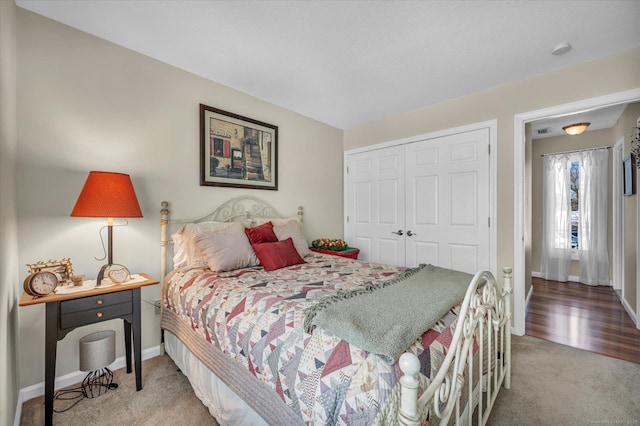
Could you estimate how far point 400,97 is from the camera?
3213 mm

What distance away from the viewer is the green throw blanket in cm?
101

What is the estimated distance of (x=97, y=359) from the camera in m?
1.85

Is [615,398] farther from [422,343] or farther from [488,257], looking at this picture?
[422,343]

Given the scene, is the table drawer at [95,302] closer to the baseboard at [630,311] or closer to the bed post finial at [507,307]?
the bed post finial at [507,307]

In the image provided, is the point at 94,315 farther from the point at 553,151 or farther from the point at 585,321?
the point at 553,151

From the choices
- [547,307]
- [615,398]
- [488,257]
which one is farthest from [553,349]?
[547,307]

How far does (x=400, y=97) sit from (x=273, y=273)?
8.15ft

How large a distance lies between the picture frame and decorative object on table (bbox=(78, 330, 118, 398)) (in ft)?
1.47

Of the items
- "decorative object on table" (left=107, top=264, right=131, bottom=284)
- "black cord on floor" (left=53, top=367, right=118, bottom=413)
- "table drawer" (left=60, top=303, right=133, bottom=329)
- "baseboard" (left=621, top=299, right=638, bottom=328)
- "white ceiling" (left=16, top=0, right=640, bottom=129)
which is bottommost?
"black cord on floor" (left=53, top=367, right=118, bottom=413)

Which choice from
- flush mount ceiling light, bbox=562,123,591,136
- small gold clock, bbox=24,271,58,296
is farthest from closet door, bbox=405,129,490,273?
small gold clock, bbox=24,271,58,296

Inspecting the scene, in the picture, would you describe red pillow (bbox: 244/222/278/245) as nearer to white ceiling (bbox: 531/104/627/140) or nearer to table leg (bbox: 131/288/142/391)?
table leg (bbox: 131/288/142/391)

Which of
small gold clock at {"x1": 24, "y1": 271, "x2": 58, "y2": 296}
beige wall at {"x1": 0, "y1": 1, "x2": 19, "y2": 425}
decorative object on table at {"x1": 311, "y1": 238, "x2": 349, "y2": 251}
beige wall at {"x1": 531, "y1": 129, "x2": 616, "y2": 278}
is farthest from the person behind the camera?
beige wall at {"x1": 531, "y1": 129, "x2": 616, "y2": 278}

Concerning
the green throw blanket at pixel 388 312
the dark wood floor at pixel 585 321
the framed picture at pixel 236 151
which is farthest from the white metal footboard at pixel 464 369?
the framed picture at pixel 236 151

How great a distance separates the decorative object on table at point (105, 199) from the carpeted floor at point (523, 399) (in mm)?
794
